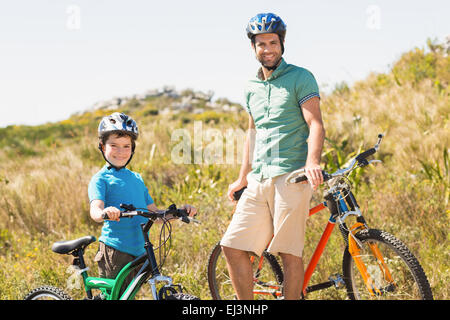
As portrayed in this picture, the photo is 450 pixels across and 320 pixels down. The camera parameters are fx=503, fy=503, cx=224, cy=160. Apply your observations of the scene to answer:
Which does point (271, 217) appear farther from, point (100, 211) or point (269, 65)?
point (100, 211)

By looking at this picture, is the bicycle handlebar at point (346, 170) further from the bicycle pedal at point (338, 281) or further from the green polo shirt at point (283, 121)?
the bicycle pedal at point (338, 281)

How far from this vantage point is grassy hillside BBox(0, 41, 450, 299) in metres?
5.21

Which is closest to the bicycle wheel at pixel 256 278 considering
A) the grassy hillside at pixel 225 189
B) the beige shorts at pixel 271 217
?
the grassy hillside at pixel 225 189

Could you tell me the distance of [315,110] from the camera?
3402 millimetres

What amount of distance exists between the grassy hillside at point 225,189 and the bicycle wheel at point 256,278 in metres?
0.25

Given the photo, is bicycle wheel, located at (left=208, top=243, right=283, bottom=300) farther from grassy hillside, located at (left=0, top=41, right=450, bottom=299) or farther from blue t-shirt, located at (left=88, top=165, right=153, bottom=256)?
blue t-shirt, located at (left=88, top=165, right=153, bottom=256)

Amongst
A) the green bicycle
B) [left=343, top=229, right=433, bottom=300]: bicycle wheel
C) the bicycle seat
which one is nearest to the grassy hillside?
[left=343, top=229, right=433, bottom=300]: bicycle wheel

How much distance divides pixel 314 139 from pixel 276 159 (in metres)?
0.33

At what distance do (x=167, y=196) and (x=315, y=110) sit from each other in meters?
4.62

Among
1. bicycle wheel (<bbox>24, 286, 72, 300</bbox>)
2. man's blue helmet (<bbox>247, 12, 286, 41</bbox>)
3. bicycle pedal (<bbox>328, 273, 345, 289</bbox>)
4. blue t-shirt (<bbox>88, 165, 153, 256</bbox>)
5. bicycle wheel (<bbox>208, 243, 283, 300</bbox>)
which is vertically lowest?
bicycle wheel (<bbox>208, 243, 283, 300</bbox>)

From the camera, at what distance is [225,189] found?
7.37 metres

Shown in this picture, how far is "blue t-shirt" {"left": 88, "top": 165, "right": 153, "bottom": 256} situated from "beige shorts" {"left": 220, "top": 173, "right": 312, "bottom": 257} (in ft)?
2.28
